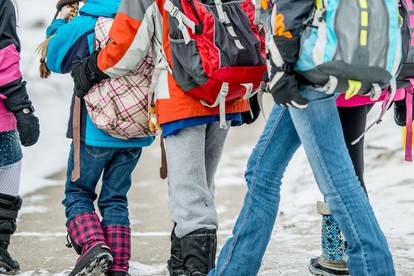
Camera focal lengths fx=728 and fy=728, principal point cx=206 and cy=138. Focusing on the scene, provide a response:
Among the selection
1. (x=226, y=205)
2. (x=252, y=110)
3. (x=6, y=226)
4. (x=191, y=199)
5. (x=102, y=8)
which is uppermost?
(x=102, y=8)

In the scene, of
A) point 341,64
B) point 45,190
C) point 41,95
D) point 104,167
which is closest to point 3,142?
point 104,167

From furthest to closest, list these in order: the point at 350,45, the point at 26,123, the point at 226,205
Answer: the point at 226,205 < the point at 26,123 < the point at 350,45

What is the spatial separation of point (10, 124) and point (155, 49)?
107cm

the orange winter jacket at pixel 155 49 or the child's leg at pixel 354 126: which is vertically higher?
the orange winter jacket at pixel 155 49

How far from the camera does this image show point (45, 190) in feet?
23.6

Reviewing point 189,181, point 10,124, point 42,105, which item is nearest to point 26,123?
point 10,124

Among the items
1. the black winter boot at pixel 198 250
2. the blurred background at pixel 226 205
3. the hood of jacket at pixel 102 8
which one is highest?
the hood of jacket at pixel 102 8

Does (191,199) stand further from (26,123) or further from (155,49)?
(26,123)

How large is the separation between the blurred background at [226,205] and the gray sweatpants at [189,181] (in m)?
0.81

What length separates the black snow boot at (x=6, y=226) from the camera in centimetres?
422

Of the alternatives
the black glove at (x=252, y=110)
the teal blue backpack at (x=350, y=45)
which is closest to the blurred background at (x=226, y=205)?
the black glove at (x=252, y=110)

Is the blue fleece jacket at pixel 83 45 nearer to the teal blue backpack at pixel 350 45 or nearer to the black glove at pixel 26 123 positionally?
the black glove at pixel 26 123

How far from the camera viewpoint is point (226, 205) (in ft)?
21.7

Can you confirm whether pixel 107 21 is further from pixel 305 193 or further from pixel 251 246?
pixel 305 193
